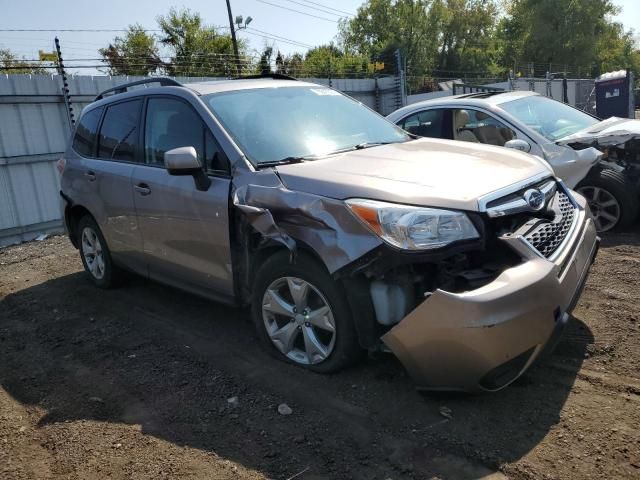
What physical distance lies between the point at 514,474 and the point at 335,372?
122 cm

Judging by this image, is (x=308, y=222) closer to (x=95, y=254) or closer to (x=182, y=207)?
(x=182, y=207)

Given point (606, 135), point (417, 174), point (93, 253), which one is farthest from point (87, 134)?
point (606, 135)

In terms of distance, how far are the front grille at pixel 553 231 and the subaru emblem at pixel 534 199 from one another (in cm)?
10

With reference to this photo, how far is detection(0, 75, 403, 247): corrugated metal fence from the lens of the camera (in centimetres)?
895

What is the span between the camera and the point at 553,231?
314 cm

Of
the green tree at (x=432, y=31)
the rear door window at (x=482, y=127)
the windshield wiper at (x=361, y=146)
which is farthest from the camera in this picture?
the green tree at (x=432, y=31)

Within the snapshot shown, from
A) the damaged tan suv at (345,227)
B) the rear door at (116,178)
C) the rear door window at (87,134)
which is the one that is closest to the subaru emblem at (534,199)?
the damaged tan suv at (345,227)

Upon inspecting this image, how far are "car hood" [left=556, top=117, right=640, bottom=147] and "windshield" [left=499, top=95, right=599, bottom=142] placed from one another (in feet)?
0.54

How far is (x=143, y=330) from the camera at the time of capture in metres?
4.54

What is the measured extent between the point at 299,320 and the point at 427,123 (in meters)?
4.12

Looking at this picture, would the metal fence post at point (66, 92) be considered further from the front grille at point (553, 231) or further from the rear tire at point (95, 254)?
the front grille at point (553, 231)

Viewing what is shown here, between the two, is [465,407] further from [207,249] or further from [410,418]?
[207,249]

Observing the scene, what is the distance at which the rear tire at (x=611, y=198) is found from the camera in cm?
580

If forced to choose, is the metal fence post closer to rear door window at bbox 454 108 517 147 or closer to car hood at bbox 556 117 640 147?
rear door window at bbox 454 108 517 147
